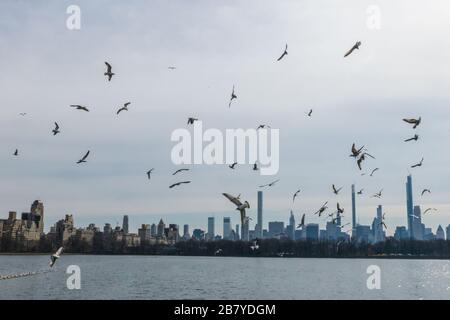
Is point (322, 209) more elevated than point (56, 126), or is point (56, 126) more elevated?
point (56, 126)

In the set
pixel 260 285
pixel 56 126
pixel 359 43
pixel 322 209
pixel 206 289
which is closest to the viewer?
pixel 359 43

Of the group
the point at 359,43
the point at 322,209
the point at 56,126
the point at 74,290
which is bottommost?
the point at 74,290

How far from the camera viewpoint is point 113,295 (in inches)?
1831

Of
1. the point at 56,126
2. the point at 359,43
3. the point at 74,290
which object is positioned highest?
the point at 359,43
